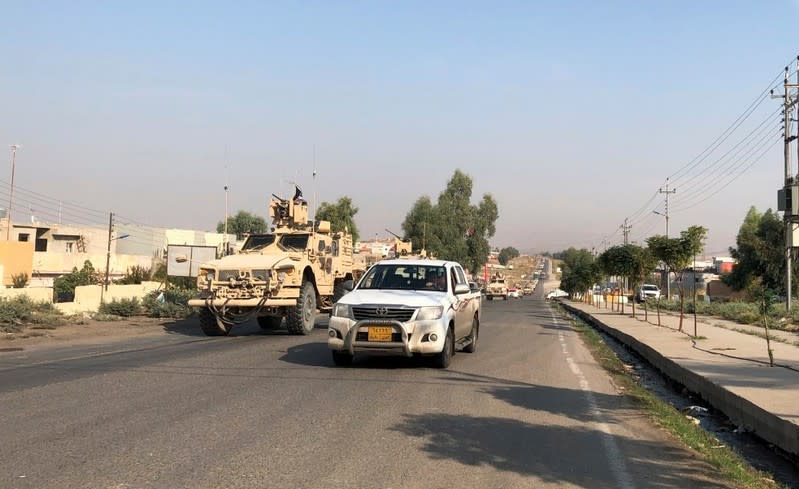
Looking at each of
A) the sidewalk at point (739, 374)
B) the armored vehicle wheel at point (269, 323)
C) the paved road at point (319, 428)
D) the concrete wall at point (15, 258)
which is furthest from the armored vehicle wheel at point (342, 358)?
the concrete wall at point (15, 258)

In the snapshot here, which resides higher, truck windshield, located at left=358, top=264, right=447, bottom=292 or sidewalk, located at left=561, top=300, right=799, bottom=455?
truck windshield, located at left=358, top=264, right=447, bottom=292

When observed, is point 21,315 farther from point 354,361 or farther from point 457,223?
point 457,223

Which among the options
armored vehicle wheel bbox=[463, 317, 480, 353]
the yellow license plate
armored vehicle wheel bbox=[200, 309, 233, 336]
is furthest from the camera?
armored vehicle wheel bbox=[200, 309, 233, 336]

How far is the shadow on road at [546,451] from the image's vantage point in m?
5.27

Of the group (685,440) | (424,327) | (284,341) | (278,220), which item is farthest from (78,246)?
(685,440)

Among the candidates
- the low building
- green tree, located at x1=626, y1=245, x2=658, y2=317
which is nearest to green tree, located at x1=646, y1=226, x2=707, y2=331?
green tree, located at x1=626, y1=245, x2=658, y2=317

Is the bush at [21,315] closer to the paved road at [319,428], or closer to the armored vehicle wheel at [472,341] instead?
the paved road at [319,428]

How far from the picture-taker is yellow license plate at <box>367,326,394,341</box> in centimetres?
1004

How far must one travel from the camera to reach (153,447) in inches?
224

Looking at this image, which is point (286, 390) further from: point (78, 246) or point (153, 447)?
point (78, 246)

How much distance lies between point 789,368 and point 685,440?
5.54 meters

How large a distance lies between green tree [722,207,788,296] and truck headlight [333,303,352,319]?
150 feet

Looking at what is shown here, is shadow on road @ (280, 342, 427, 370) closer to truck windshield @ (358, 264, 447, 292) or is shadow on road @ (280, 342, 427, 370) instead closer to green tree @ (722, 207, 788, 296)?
truck windshield @ (358, 264, 447, 292)

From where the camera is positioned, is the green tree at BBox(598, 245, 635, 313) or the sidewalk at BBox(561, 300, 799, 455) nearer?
the sidewalk at BBox(561, 300, 799, 455)
